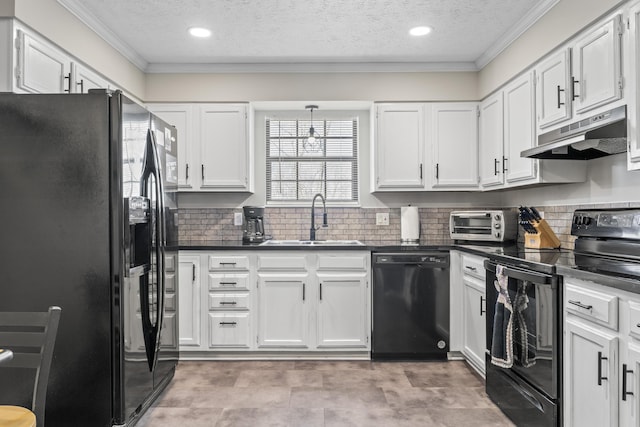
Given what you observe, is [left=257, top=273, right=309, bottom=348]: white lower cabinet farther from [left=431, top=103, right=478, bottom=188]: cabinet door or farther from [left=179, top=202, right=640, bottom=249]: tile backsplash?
[left=431, top=103, right=478, bottom=188]: cabinet door

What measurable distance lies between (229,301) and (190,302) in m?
0.32

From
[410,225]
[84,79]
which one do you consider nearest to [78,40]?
[84,79]

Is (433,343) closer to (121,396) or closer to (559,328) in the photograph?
(559,328)

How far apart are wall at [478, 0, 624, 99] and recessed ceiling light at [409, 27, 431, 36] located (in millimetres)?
674

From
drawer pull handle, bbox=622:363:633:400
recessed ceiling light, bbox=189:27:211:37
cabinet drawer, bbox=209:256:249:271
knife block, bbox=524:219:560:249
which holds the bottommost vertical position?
drawer pull handle, bbox=622:363:633:400

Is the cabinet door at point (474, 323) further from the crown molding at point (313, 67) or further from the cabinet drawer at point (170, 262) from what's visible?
the cabinet drawer at point (170, 262)

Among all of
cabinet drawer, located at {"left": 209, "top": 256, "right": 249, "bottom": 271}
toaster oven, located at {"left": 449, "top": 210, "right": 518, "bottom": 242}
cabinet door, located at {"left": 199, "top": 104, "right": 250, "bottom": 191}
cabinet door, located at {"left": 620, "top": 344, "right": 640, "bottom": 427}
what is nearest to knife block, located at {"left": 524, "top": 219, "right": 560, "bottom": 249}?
toaster oven, located at {"left": 449, "top": 210, "right": 518, "bottom": 242}

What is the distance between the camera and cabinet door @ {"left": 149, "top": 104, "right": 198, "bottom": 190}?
3895 millimetres

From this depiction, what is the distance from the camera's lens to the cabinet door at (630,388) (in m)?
1.53

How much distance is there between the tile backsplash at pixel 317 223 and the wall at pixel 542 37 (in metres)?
1.28

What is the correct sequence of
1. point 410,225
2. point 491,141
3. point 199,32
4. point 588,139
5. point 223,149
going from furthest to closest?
1. point 410,225
2. point 223,149
3. point 491,141
4. point 199,32
5. point 588,139

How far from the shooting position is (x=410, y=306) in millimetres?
3471

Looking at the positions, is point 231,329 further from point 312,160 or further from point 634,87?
point 634,87

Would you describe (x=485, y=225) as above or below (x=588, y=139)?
below
